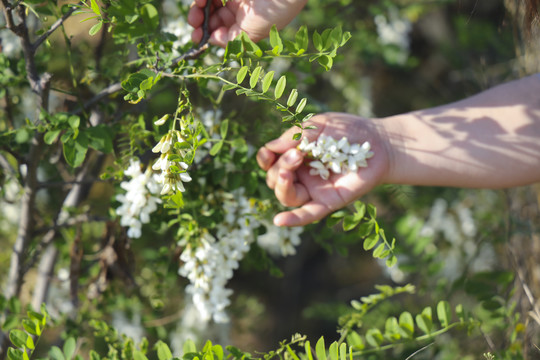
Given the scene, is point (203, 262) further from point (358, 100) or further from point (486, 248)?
point (358, 100)

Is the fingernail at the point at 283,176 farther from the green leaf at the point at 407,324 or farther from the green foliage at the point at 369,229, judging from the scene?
the green leaf at the point at 407,324

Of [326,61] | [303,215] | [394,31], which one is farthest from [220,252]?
[394,31]

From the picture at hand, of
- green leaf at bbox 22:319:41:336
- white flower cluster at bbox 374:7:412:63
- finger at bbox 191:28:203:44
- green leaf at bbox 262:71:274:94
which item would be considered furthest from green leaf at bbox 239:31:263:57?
white flower cluster at bbox 374:7:412:63

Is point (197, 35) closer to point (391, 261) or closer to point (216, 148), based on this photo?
point (216, 148)

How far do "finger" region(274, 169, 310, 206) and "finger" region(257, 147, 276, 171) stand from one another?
0.17ft

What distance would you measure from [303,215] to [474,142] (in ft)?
1.61

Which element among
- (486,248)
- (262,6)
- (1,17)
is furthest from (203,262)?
(486,248)

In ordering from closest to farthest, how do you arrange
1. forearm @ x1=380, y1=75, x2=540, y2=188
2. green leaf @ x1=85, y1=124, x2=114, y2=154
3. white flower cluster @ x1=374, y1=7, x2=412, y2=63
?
1. green leaf @ x1=85, y1=124, x2=114, y2=154
2. forearm @ x1=380, y1=75, x2=540, y2=188
3. white flower cluster @ x1=374, y1=7, x2=412, y2=63

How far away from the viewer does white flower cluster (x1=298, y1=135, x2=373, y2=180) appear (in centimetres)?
112

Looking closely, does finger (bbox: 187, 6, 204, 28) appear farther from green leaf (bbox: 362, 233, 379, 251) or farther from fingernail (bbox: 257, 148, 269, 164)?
green leaf (bbox: 362, 233, 379, 251)

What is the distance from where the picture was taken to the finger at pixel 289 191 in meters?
1.14

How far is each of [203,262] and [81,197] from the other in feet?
1.59

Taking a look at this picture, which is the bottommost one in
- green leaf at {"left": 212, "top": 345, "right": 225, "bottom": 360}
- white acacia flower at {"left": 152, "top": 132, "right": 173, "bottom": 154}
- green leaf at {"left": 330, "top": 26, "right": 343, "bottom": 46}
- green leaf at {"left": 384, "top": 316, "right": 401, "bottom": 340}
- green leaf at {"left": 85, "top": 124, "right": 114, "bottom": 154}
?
green leaf at {"left": 384, "top": 316, "right": 401, "bottom": 340}

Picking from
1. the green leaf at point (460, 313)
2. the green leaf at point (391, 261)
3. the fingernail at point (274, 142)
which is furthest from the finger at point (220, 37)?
the green leaf at point (460, 313)
